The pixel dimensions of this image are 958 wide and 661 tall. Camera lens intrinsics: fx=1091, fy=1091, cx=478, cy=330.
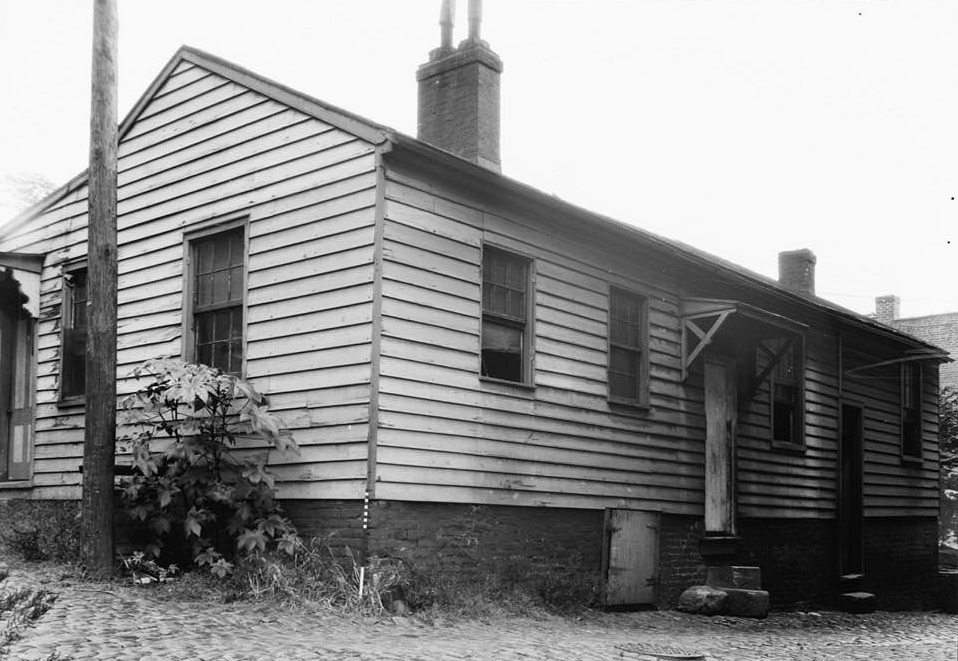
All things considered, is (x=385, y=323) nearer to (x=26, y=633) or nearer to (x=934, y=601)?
(x=26, y=633)

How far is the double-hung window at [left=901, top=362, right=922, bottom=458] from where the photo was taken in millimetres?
22922

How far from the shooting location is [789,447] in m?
18.2

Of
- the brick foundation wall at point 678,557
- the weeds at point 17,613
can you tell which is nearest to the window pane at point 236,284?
the weeds at point 17,613

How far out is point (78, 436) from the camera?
14320mm

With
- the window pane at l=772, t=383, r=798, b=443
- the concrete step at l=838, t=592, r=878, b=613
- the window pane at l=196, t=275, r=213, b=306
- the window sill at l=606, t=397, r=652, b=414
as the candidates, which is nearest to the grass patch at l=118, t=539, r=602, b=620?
the window sill at l=606, t=397, r=652, b=414

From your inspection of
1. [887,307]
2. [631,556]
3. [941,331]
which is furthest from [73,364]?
Result: [887,307]

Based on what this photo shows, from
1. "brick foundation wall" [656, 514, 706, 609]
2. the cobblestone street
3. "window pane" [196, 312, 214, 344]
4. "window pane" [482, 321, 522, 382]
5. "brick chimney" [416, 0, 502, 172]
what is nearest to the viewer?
the cobblestone street

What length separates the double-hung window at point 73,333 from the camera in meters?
14.7

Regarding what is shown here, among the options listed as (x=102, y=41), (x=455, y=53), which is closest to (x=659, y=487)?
(x=455, y=53)

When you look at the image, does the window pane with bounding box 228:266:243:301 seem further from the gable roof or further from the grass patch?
the grass patch

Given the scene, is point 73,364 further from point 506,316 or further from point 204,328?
point 506,316

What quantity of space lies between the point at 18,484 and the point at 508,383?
7341 millimetres

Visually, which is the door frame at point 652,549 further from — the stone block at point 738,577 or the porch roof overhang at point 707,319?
the porch roof overhang at point 707,319

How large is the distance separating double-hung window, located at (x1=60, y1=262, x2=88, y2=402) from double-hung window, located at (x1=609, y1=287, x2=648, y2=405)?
7046 mm
